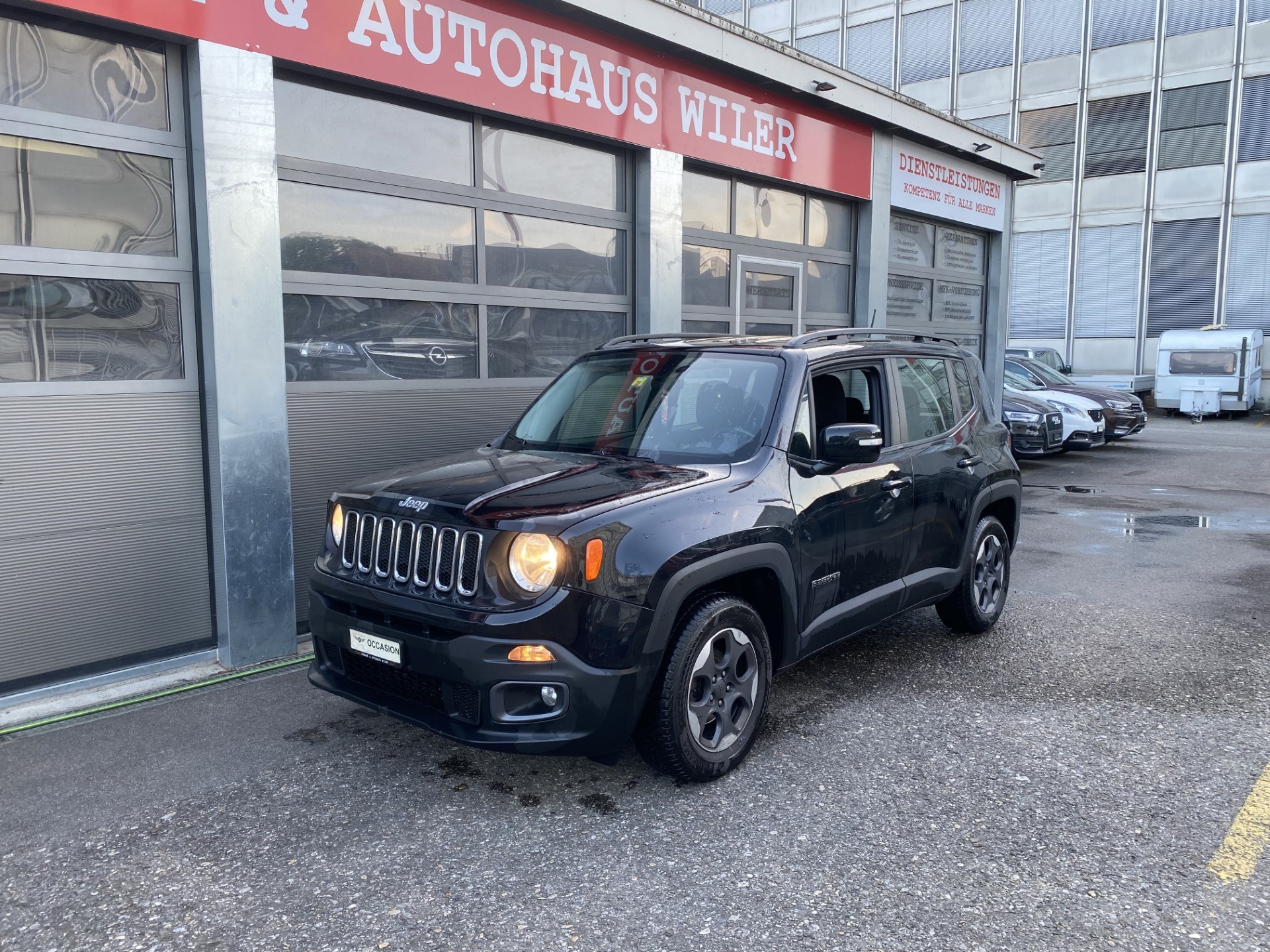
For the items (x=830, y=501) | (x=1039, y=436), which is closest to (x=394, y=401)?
(x=830, y=501)

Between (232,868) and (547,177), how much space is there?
561 centimetres

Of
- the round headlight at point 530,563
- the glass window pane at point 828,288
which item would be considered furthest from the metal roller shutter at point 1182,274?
the round headlight at point 530,563

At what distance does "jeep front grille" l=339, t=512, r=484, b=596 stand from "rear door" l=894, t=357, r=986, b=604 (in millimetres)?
2527

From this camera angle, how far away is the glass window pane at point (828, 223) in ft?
34.3

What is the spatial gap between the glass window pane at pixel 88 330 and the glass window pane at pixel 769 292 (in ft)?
19.2

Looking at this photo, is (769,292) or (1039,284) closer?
(769,292)

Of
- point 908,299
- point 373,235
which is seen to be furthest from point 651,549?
point 908,299

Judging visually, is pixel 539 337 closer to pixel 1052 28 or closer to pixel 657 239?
pixel 657 239

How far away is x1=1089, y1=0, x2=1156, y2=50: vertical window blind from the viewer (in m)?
27.3

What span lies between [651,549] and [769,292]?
697 cm

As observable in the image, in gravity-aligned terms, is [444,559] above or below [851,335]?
below

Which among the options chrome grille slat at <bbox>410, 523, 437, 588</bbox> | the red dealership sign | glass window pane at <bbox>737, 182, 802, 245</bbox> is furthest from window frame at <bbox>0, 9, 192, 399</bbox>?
glass window pane at <bbox>737, 182, 802, 245</bbox>

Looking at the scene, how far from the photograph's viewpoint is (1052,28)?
28.7m

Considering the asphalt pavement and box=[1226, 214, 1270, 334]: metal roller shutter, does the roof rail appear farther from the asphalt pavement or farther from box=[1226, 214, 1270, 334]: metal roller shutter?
box=[1226, 214, 1270, 334]: metal roller shutter
